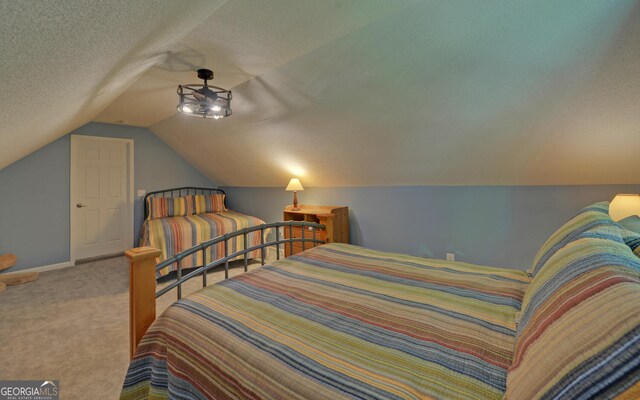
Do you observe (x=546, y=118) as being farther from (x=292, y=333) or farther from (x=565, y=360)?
(x=292, y=333)

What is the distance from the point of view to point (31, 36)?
886 millimetres

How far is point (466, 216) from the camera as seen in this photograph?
3.08 metres

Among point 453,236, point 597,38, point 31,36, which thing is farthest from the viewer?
point 453,236

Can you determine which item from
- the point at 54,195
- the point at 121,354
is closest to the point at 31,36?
the point at 121,354

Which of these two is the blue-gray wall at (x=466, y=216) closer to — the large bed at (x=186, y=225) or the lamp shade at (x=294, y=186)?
the lamp shade at (x=294, y=186)

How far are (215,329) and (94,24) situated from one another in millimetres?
1211

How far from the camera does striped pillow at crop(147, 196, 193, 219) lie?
14.6 ft

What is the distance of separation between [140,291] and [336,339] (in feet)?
2.96

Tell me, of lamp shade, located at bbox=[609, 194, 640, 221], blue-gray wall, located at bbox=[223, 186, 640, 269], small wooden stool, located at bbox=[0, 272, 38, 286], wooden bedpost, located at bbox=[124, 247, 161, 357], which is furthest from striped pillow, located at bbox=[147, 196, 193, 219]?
lamp shade, located at bbox=[609, 194, 640, 221]

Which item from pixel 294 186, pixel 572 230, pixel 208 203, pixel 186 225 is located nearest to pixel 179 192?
pixel 208 203

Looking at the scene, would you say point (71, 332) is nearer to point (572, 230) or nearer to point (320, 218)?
point (320, 218)

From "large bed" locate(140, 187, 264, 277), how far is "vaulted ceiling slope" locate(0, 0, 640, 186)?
5.43 feet

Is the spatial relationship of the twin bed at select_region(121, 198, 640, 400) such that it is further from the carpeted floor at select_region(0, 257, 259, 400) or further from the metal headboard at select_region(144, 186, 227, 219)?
the metal headboard at select_region(144, 186, 227, 219)

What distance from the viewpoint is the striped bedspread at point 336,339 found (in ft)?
2.53
